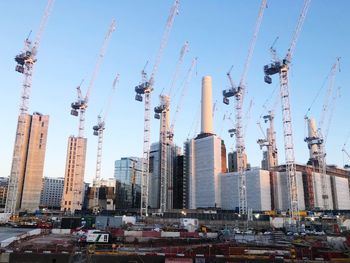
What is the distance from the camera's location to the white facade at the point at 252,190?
188m

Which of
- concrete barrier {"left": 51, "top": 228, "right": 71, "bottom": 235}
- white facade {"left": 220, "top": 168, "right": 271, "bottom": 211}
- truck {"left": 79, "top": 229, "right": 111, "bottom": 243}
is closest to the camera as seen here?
truck {"left": 79, "top": 229, "right": 111, "bottom": 243}

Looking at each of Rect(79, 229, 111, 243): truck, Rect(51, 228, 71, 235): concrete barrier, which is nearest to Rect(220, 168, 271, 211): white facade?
Rect(51, 228, 71, 235): concrete barrier

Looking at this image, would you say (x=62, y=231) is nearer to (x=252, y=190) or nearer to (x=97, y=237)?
(x=97, y=237)

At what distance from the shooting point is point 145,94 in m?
170

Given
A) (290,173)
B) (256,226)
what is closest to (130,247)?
(256,226)

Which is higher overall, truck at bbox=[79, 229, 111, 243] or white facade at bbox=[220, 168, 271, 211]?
white facade at bbox=[220, 168, 271, 211]

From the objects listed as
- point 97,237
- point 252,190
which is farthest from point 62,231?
point 252,190

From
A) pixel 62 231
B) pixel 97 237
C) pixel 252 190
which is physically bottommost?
pixel 62 231

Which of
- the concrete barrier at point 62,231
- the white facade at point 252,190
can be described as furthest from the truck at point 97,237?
the white facade at point 252,190

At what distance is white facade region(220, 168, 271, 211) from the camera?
18825 centimetres

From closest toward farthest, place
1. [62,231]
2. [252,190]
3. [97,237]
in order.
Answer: [97,237]
[62,231]
[252,190]

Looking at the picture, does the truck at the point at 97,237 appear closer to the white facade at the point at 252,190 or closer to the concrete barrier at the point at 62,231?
the concrete barrier at the point at 62,231

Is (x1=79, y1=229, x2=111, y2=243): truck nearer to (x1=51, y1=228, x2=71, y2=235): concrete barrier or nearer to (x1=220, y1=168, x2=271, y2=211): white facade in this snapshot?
(x1=51, y1=228, x2=71, y2=235): concrete barrier

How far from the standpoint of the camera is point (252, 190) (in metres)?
192
